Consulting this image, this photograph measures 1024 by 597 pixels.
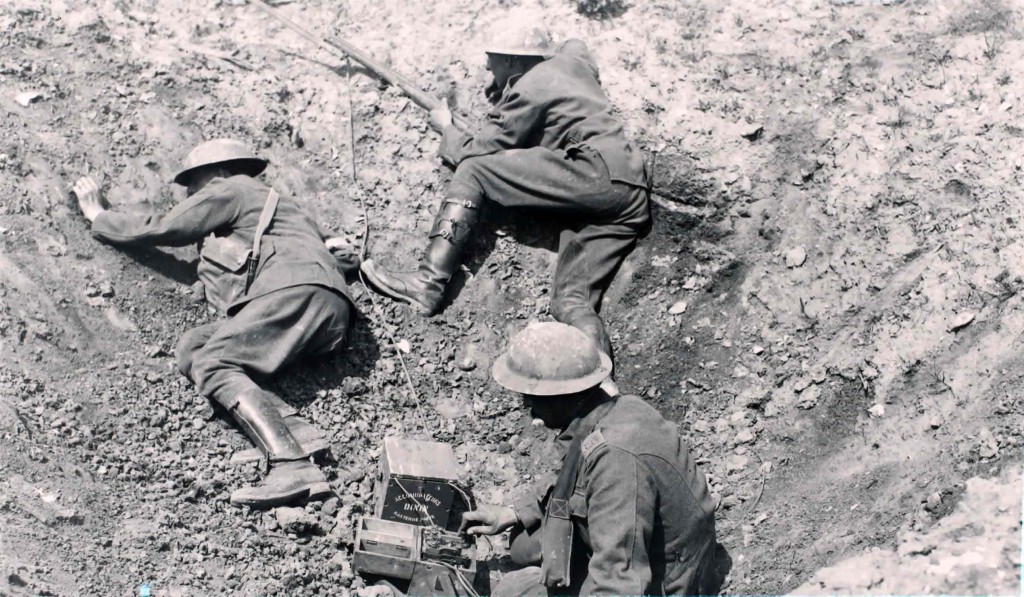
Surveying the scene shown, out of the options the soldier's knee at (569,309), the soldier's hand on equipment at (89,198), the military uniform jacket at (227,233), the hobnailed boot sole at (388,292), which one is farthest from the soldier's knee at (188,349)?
the soldier's knee at (569,309)

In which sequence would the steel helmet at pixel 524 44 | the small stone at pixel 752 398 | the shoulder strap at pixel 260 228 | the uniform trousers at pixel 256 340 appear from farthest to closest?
the steel helmet at pixel 524 44, the shoulder strap at pixel 260 228, the small stone at pixel 752 398, the uniform trousers at pixel 256 340

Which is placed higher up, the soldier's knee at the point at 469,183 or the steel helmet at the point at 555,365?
the steel helmet at the point at 555,365

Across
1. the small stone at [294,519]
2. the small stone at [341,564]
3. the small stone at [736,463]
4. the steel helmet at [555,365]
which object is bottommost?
the small stone at [294,519]

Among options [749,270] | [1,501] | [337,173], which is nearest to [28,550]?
[1,501]

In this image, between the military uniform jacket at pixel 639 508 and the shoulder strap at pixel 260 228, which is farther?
the shoulder strap at pixel 260 228

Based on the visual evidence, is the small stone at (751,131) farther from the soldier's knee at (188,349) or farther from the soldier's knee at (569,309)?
the soldier's knee at (188,349)

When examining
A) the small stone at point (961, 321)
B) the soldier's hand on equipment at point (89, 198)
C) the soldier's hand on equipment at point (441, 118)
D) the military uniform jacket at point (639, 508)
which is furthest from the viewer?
the soldier's hand on equipment at point (441, 118)

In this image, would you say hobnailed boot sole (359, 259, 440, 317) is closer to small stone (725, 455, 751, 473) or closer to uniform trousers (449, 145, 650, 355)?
uniform trousers (449, 145, 650, 355)

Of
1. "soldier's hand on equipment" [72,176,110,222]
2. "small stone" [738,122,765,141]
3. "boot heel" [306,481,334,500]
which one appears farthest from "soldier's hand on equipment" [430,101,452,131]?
"boot heel" [306,481,334,500]

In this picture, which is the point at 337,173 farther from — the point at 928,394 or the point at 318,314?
the point at 928,394

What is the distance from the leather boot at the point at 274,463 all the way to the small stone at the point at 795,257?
2971mm

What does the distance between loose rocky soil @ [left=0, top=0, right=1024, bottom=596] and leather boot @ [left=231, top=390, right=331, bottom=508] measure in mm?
113

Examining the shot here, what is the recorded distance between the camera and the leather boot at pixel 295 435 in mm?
5316

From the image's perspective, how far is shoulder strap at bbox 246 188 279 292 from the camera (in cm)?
580
